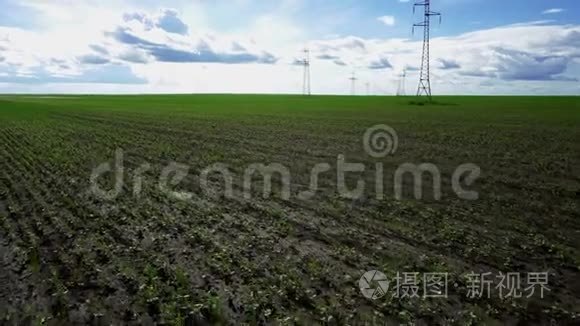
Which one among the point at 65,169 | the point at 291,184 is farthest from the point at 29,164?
the point at 291,184

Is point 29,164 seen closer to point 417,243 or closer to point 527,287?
point 417,243

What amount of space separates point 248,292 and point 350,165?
1796 cm

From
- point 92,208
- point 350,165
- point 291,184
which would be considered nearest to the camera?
point 92,208

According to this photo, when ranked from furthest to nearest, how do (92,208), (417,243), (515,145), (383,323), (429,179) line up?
(515,145) → (429,179) → (92,208) → (417,243) → (383,323)

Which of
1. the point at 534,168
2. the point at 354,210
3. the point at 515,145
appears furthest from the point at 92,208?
the point at 515,145

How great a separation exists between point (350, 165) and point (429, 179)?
558 cm

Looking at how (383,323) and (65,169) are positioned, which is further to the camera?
(65,169)

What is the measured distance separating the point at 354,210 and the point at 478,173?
429 inches

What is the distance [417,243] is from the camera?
517 inches

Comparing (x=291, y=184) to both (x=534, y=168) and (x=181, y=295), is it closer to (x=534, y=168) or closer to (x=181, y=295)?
(x=181, y=295)

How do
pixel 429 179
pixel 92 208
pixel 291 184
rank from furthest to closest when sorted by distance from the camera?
pixel 429 179
pixel 291 184
pixel 92 208

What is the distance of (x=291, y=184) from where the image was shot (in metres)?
21.5

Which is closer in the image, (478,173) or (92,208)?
(92,208)

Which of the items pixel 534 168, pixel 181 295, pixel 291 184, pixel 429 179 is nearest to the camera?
pixel 181 295
